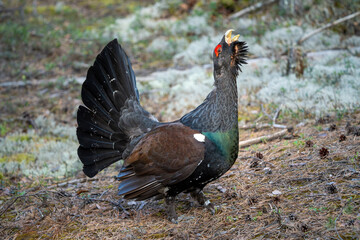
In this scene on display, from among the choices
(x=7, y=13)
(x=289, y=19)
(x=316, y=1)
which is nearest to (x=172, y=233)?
(x=289, y=19)

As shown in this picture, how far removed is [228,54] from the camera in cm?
410

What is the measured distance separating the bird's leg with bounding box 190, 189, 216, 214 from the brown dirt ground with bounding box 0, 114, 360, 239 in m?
0.08

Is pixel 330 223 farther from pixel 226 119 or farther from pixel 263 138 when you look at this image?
pixel 263 138

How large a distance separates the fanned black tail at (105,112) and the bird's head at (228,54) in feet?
4.19

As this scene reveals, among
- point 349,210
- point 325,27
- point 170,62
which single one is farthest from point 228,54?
point 170,62

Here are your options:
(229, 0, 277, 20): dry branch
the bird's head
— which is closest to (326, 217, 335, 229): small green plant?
the bird's head

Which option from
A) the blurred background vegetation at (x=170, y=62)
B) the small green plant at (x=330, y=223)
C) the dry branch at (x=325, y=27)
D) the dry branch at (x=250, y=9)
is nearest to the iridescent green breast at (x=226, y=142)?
the small green plant at (x=330, y=223)

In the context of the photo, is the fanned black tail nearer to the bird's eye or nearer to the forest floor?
the forest floor

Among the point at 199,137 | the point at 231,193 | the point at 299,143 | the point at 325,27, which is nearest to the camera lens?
the point at 199,137

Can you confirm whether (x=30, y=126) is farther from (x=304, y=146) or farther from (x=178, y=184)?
(x=304, y=146)

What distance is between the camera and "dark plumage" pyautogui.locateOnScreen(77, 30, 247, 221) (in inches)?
153

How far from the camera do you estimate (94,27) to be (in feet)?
42.5

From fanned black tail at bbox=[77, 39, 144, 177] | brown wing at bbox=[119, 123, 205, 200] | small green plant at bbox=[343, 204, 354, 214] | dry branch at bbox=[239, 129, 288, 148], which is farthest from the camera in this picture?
dry branch at bbox=[239, 129, 288, 148]

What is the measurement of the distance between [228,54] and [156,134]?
4.10ft
